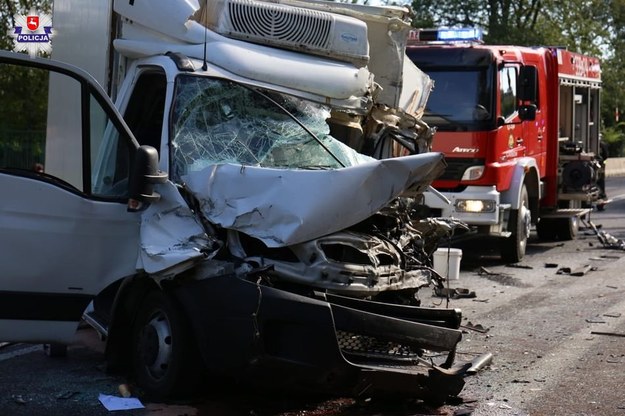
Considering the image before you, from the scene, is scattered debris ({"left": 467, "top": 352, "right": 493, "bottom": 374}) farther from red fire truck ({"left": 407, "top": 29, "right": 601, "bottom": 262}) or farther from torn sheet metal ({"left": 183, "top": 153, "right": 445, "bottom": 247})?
red fire truck ({"left": 407, "top": 29, "right": 601, "bottom": 262})

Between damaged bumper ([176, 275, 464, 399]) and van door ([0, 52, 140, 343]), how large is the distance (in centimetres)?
60

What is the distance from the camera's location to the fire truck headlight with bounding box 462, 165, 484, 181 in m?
12.4

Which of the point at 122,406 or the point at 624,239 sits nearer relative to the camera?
the point at 122,406

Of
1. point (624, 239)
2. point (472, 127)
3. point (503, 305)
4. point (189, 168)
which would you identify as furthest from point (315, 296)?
point (624, 239)

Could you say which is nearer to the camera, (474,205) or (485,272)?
(474,205)

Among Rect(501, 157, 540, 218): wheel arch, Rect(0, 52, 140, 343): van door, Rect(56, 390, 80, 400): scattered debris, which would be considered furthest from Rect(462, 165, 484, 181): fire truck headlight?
Rect(56, 390, 80, 400): scattered debris

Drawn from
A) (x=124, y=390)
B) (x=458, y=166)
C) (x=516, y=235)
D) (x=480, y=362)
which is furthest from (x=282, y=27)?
(x=516, y=235)

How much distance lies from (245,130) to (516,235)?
7659 millimetres

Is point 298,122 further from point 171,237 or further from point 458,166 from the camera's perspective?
point 458,166

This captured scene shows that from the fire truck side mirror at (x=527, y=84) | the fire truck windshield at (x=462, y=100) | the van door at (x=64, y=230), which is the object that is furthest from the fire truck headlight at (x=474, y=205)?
the van door at (x=64, y=230)

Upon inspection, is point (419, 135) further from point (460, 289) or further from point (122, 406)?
point (460, 289)

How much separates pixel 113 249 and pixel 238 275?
95 centimetres

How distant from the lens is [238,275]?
550 cm

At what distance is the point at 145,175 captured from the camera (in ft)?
18.2
